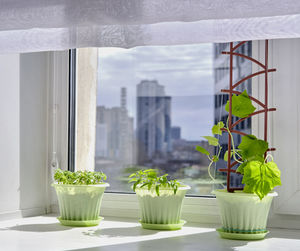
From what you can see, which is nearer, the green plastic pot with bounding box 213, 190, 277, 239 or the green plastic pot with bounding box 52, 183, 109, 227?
the green plastic pot with bounding box 213, 190, 277, 239

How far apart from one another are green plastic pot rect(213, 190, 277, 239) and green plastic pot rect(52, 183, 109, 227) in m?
0.47

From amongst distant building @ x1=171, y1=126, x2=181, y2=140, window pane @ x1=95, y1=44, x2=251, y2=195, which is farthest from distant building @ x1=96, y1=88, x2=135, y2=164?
distant building @ x1=171, y1=126, x2=181, y2=140

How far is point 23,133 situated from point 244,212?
37.1 inches

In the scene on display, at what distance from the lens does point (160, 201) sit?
4.90ft

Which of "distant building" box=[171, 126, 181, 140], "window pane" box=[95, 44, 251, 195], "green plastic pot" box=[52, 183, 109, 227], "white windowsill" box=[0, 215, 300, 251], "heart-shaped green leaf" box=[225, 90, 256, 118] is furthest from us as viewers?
"distant building" box=[171, 126, 181, 140]

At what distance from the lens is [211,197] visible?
1729 millimetres

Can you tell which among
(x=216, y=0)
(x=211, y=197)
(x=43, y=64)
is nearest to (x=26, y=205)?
(x=43, y=64)

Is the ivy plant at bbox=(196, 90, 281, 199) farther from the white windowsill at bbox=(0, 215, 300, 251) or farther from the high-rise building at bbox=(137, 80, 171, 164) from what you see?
the high-rise building at bbox=(137, 80, 171, 164)

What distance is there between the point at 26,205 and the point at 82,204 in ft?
1.18

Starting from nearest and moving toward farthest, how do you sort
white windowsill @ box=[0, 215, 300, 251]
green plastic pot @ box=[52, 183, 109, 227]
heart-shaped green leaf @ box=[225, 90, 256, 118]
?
white windowsill @ box=[0, 215, 300, 251] → heart-shaped green leaf @ box=[225, 90, 256, 118] → green plastic pot @ box=[52, 183, 109, 227]

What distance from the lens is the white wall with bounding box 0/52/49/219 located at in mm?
1693

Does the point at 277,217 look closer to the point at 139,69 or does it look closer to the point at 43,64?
the point at 139,69

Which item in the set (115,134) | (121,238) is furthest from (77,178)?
(115,134)

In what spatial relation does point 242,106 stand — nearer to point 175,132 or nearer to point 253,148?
point 253,148
